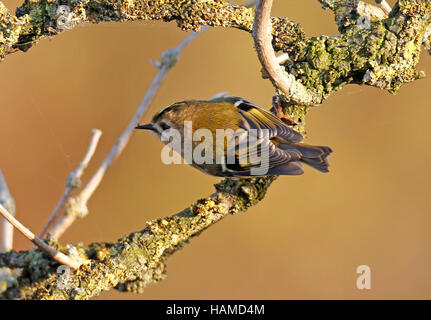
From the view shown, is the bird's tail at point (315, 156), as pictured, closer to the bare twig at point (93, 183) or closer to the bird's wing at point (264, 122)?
the bird's wing at point (264, 122)

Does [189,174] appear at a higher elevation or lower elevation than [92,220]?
higher

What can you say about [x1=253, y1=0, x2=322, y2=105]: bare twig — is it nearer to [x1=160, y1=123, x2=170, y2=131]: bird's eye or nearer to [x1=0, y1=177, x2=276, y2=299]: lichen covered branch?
[x1=0, y1=177, x2=276, y2=299]: lichen covered branch

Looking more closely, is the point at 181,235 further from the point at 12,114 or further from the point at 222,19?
the point at 12,114

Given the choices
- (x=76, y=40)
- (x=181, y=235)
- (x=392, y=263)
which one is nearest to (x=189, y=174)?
(x=76, y=40)

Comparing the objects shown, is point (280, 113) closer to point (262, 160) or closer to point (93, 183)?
point (262, 160)

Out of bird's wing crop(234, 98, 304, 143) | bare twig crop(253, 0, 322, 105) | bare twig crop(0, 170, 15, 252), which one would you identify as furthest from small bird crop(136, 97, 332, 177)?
bare twig crop(0, 170, 15, 252)

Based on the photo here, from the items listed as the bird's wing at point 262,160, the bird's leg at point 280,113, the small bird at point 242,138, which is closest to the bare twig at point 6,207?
the small bird at point 242,138
